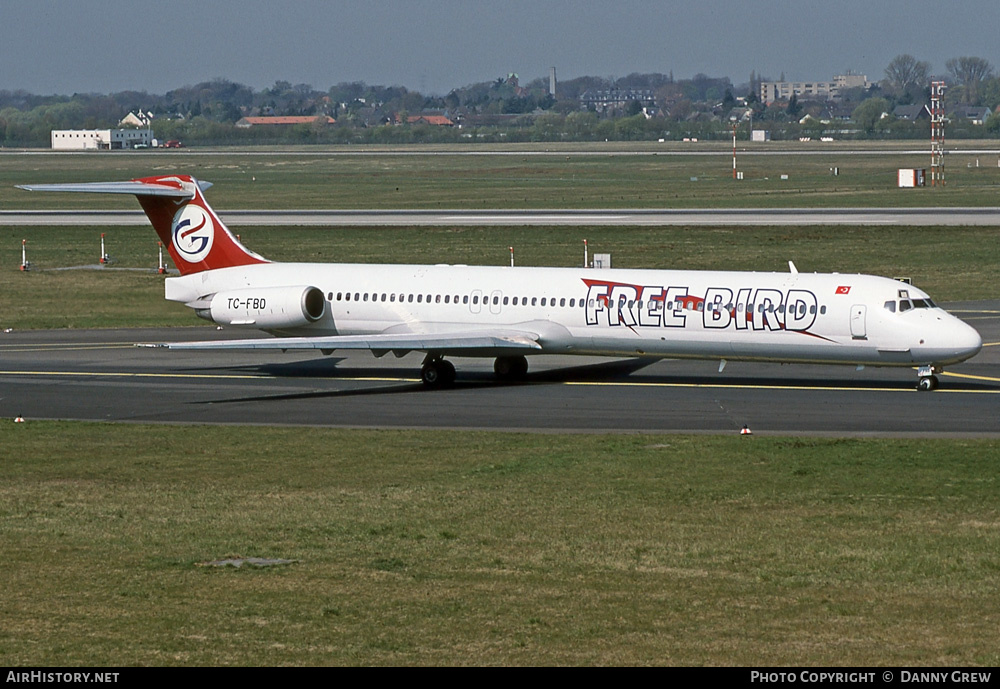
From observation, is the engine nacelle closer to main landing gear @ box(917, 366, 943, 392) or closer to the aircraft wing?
the aircraft wing

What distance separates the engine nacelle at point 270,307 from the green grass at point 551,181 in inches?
2435

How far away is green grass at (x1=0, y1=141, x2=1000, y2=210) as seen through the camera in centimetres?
10638

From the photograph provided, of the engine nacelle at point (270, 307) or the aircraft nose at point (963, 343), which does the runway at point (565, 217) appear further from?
the aircraft nose at point (963, 343)

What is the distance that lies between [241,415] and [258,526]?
42.9ft

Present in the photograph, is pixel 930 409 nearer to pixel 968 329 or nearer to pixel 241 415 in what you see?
pixel 968 329

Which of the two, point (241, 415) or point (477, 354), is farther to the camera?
point (477, 354)

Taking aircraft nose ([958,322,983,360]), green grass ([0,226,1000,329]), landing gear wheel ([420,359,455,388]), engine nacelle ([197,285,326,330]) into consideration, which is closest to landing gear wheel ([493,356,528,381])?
landing gear wheel ([420,359,455,388])

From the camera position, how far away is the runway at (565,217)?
83.5 metres

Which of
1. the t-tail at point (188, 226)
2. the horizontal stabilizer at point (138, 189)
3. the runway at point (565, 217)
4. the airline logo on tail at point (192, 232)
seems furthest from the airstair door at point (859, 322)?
the runway at point (565, 217)

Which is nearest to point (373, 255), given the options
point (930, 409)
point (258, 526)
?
point (930, 409)

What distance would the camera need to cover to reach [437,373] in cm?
3906

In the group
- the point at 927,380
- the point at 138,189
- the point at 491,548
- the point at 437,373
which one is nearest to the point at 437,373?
the point at 437,373

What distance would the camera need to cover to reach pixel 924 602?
16.9 metres

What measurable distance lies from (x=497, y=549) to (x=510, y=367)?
19.9 metres
